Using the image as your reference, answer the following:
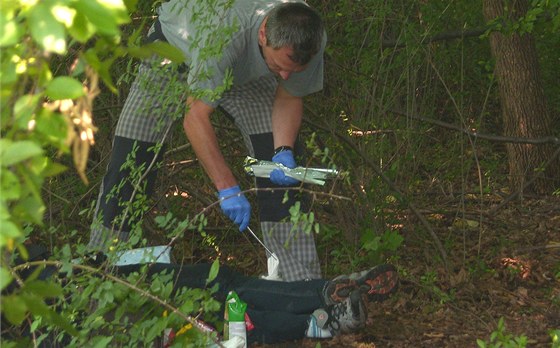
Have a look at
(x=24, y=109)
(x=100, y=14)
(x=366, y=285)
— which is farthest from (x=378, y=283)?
(x=100, y=14)

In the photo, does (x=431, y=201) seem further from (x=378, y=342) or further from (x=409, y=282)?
(x=378, y=342)

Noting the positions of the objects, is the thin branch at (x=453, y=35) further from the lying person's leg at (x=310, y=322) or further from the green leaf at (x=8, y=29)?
the green leaf at (x=8, y=29)

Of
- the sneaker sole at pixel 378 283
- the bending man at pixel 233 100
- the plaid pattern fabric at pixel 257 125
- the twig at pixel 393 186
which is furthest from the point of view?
the twig at pixel 393 186

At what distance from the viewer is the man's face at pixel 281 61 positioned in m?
4.37

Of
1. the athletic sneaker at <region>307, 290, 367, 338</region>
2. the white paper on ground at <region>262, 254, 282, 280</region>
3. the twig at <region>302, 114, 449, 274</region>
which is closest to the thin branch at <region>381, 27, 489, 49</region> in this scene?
the twig at <region>302, 114, 449, 274</region>

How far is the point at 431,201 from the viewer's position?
6.27 metres

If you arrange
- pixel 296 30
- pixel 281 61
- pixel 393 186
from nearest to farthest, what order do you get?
pixel 296 30 → pixel 281 61 → pixel 393 186

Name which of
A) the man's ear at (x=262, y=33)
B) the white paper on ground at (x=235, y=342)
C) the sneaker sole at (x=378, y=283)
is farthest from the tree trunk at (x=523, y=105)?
the white paper on ground at (x=235, y=342)

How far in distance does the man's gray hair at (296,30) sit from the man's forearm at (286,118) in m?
0.56

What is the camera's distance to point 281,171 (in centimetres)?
458

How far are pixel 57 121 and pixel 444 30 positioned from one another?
5103 millimetres

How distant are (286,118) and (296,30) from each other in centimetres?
71

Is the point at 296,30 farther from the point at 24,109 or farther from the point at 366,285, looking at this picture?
the point at 24,109

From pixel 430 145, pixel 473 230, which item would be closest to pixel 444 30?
pixel 430 145
